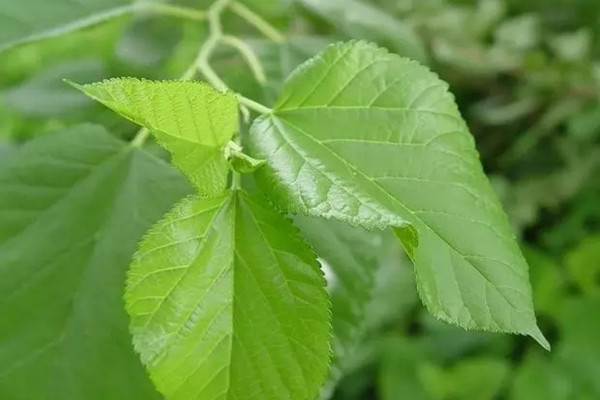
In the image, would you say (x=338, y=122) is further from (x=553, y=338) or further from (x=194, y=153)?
(x=553, y=338)

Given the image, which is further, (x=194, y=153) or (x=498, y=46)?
(x=498, y=46)

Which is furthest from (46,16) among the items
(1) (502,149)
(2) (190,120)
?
(1) (502,149)

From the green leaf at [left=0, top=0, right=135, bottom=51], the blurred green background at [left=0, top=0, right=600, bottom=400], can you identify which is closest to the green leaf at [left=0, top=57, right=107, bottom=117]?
the blurred green background at [left=0, top=0, right=600, bottom=400]

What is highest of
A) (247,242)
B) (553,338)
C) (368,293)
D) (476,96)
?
(247,242)

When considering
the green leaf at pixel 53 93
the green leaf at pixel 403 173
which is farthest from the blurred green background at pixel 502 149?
the green leaf at pixel 403 173

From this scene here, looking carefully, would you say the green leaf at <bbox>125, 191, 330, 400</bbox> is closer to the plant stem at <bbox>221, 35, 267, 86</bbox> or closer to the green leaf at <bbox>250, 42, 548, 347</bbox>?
the green leaf at <bbox>250, 42, 548, 347</bbox>

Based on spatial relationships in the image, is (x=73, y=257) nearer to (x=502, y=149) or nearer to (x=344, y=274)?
(x=344, y=274)

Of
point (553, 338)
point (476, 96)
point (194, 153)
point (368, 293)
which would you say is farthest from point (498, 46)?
point (194, 153)

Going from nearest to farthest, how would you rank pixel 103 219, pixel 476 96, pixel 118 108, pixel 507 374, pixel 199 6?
pixel 118 108 < pixel 103 219 < pixel 199 6 < pixel 507 374 < pixel 476 96
